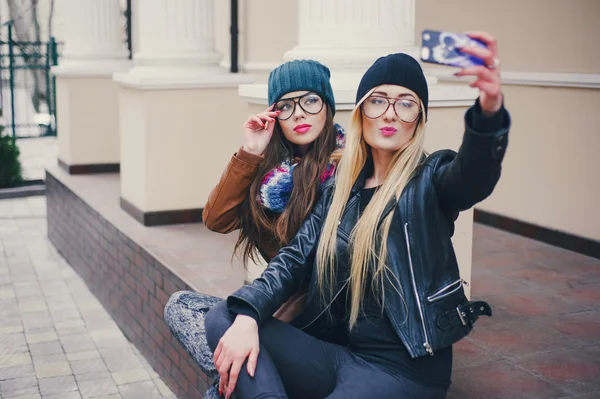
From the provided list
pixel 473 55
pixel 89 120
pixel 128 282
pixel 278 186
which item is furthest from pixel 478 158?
pixel 89 120

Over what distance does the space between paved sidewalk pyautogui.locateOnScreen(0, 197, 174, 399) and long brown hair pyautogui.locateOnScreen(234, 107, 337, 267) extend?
207 centimetres

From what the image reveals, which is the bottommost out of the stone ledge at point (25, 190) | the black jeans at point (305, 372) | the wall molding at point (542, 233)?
the stone ledge at point (25, 190)

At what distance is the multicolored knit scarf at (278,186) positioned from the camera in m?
3.14

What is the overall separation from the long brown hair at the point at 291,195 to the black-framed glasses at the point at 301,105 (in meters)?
0.06

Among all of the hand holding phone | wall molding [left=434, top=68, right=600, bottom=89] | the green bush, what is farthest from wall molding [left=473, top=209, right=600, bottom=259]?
the green bush

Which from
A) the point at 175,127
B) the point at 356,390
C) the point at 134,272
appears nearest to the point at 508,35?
the point at 175,127

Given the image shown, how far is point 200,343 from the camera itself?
2.97 metres

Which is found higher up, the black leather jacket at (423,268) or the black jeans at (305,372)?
the black leather jacket at (423,268)

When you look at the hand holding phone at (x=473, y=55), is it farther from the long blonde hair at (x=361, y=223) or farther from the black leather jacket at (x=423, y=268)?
the long blonde hair at (x=361, y=223)

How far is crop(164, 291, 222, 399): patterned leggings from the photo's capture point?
294cm

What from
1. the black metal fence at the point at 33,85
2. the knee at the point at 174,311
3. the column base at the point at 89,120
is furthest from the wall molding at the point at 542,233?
the black metal fence at the point at 33,85

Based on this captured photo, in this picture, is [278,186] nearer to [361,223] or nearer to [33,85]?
[361,223]

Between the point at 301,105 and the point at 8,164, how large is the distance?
30.0 ft

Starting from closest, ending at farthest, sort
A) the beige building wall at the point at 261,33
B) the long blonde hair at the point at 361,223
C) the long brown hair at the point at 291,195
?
the long blonde hair at the point at 361,223 < the long brown hair at the point at 291,195 < the beige building wall at the point at 261,33
